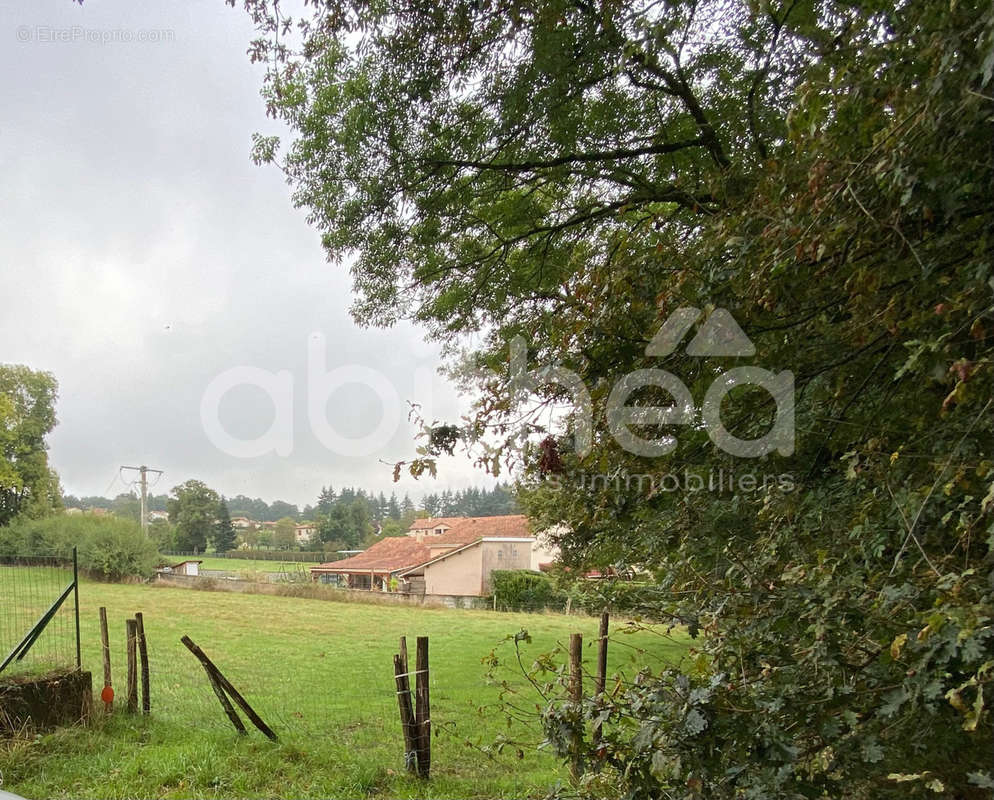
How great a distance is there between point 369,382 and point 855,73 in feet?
13.1

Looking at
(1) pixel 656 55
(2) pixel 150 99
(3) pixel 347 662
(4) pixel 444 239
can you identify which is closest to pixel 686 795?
A: (1) pixel 656 55

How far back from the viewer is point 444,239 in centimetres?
432

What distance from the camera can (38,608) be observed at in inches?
181

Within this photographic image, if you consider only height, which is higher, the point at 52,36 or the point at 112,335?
the point at 52,36

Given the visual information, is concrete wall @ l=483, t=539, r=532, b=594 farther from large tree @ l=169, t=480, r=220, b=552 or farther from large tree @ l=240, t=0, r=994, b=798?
large tree @ l=240, t=0, r=994, b=798

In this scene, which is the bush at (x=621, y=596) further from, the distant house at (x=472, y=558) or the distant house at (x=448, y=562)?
the distant house at (x=472, y=558)

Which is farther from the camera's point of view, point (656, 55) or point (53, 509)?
point (53, 509)

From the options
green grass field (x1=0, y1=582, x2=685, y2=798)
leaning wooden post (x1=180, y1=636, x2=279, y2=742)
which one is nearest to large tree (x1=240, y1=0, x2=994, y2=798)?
green grass field (x1=0, y1=582, x2=685, y2=798)

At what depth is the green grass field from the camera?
325cm

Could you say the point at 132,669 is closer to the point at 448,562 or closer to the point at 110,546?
the point at 110,546

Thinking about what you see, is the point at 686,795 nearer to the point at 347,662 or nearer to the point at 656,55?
the point at 656,55

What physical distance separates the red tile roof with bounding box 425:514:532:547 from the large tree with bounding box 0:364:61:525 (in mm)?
11126

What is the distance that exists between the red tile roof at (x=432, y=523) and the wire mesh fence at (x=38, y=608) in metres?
16.4

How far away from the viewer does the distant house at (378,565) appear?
61.1ft
